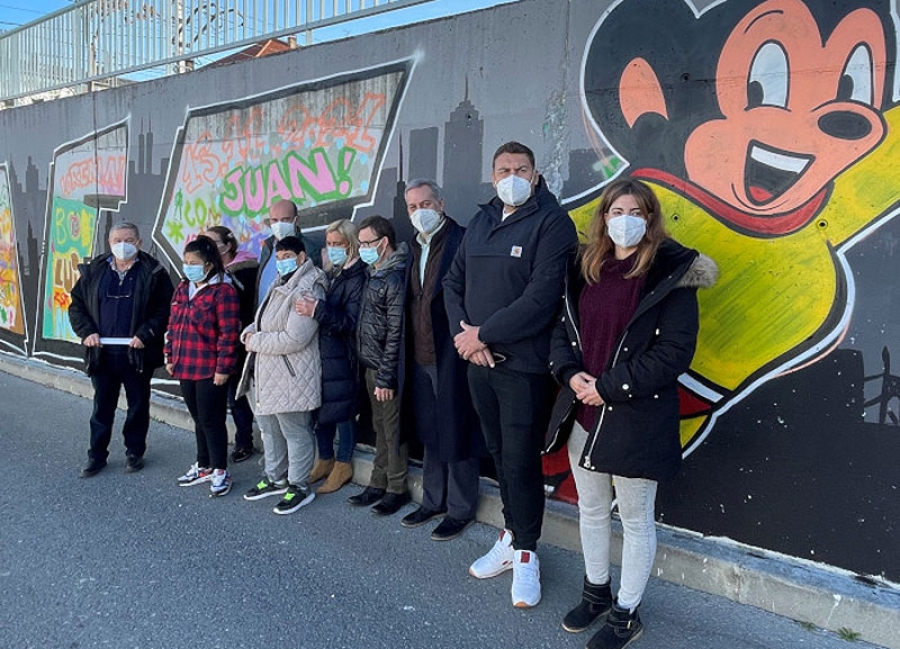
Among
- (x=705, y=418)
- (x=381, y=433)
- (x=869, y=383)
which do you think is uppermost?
(x=869, y=383)

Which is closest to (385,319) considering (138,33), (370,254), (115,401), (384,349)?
(384,349)

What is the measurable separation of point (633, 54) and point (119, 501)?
13.9 ft

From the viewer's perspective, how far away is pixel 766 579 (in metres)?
3.14

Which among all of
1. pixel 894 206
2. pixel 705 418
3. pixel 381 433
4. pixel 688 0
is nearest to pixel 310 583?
pixel 381 433

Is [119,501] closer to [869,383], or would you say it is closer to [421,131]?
[421,131]

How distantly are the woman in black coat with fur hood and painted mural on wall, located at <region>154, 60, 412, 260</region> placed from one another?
2.64m

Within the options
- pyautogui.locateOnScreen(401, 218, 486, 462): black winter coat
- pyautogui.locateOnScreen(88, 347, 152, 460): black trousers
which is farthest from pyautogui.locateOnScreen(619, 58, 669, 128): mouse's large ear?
pyautogui.locateOnScreen(88, 347, 152, 460): black trousers

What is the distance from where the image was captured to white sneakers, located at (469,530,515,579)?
3469 millimetres

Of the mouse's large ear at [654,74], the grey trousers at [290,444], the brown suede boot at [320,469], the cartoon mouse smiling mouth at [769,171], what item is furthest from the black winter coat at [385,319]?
the cartoon mouse smiling mouth at [769,171]

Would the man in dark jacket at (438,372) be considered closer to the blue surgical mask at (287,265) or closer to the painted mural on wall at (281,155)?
the blue surgical mask at (287,265)

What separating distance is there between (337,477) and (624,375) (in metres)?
2.65

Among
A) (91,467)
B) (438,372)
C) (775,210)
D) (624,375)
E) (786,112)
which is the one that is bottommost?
(91,467)

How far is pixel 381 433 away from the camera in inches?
Answer: 172

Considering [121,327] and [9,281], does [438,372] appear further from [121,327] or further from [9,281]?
[9,281]
